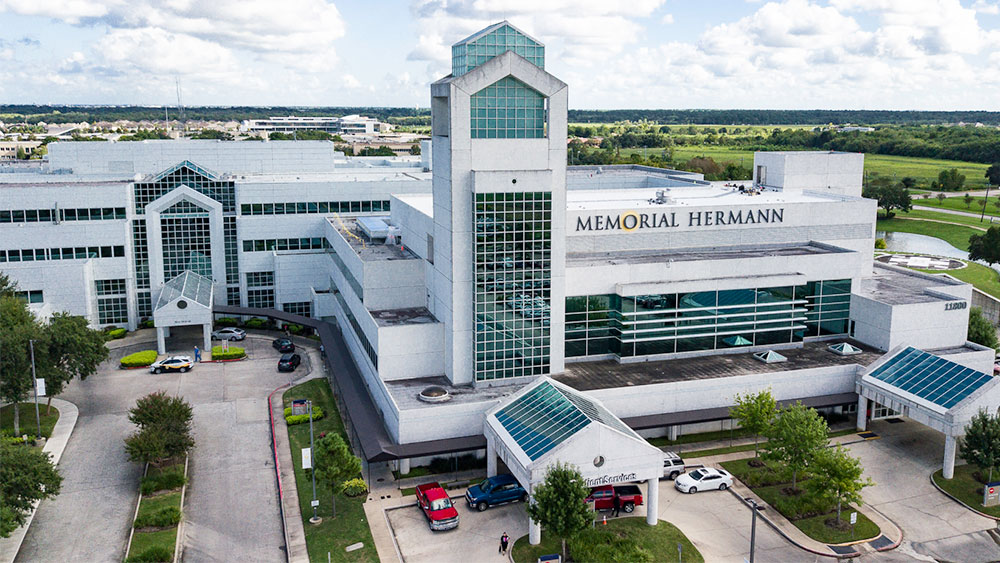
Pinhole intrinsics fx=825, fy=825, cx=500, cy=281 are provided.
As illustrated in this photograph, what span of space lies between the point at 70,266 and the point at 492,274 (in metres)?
48.7

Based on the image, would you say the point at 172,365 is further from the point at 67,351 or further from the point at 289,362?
the point at 67,351

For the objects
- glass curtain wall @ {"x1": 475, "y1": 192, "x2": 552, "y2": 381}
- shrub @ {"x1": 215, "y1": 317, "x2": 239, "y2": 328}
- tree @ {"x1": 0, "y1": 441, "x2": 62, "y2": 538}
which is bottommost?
shrub @ {"x1": 215, "y1": 317, "x2": 239, "y2": 328}

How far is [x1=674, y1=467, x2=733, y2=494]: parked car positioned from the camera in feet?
163

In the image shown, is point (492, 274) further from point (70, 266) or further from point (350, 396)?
point (70, 266)

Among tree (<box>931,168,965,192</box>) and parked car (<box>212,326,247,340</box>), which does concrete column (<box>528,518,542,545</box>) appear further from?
tree (<box>931,168,965,192</box>)

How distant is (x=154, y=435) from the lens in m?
50.5

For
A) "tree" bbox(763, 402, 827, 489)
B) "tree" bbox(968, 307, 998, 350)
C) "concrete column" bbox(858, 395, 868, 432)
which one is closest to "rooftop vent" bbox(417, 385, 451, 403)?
"tree" bbox(763, 402, 827, 489)

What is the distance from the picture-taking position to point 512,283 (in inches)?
2229

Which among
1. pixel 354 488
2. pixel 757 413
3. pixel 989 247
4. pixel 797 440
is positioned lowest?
pixel 354 488

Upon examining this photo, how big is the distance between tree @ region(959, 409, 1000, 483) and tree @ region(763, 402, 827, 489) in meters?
9.05

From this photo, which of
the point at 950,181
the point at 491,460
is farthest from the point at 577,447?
the point at 950,181

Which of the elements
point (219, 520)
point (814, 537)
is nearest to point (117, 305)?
point (219, 520)

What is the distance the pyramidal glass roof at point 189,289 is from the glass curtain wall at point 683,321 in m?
39.9

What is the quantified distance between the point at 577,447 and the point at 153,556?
22253 millimetres
